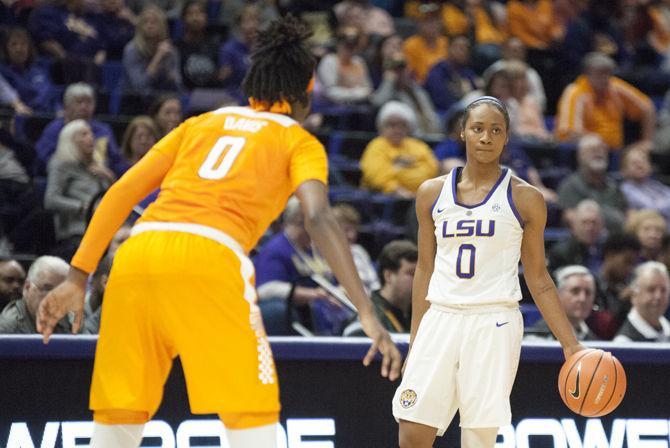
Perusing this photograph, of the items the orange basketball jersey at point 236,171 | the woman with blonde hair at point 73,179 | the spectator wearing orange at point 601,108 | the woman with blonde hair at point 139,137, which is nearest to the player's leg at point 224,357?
the orange basketball jersey at point 236,171

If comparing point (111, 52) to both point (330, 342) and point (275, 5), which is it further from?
point (330, 342)

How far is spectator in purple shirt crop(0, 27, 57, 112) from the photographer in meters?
10.6

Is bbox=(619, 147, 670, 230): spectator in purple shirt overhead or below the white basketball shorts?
overhead

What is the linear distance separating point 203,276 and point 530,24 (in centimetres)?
1128

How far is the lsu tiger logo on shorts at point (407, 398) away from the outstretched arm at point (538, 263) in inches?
27.7

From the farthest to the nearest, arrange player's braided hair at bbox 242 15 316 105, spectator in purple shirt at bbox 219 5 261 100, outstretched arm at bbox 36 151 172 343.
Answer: spectator in purple shirt at bbox 219 5 261 100, player's braided hair at bbox 242 15 316 105, outstretched arm at bbox 36 151 172 343

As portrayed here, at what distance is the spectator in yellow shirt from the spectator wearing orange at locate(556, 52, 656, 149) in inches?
95.4

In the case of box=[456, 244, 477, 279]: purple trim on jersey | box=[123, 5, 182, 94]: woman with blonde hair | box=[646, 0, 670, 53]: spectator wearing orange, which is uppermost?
box=[646, 0, 670, 53]: spectator wearing orange

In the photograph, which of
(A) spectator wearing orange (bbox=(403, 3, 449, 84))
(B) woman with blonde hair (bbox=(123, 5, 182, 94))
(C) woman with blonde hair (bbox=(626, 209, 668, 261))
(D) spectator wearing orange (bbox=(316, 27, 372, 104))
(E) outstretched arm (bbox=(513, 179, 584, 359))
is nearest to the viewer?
(E) outstretched arm (bbox=(513, 179, 584, 359))

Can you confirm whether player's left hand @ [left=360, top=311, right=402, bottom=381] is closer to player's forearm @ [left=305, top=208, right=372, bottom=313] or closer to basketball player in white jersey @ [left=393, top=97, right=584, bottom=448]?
player's forearm @ [left=305, top=208, right=372, bottom=313]

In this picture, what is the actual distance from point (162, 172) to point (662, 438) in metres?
3.05

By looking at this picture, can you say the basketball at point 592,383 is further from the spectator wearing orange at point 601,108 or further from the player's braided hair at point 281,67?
the spectator wearing orange at point 601,108

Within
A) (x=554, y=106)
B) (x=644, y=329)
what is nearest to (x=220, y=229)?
(x=644, y=329)

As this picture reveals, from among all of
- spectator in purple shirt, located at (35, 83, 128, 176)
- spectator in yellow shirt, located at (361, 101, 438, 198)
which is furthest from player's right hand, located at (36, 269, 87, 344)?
spectator in yellow shirt, located at (361, 101, 438, 198)
